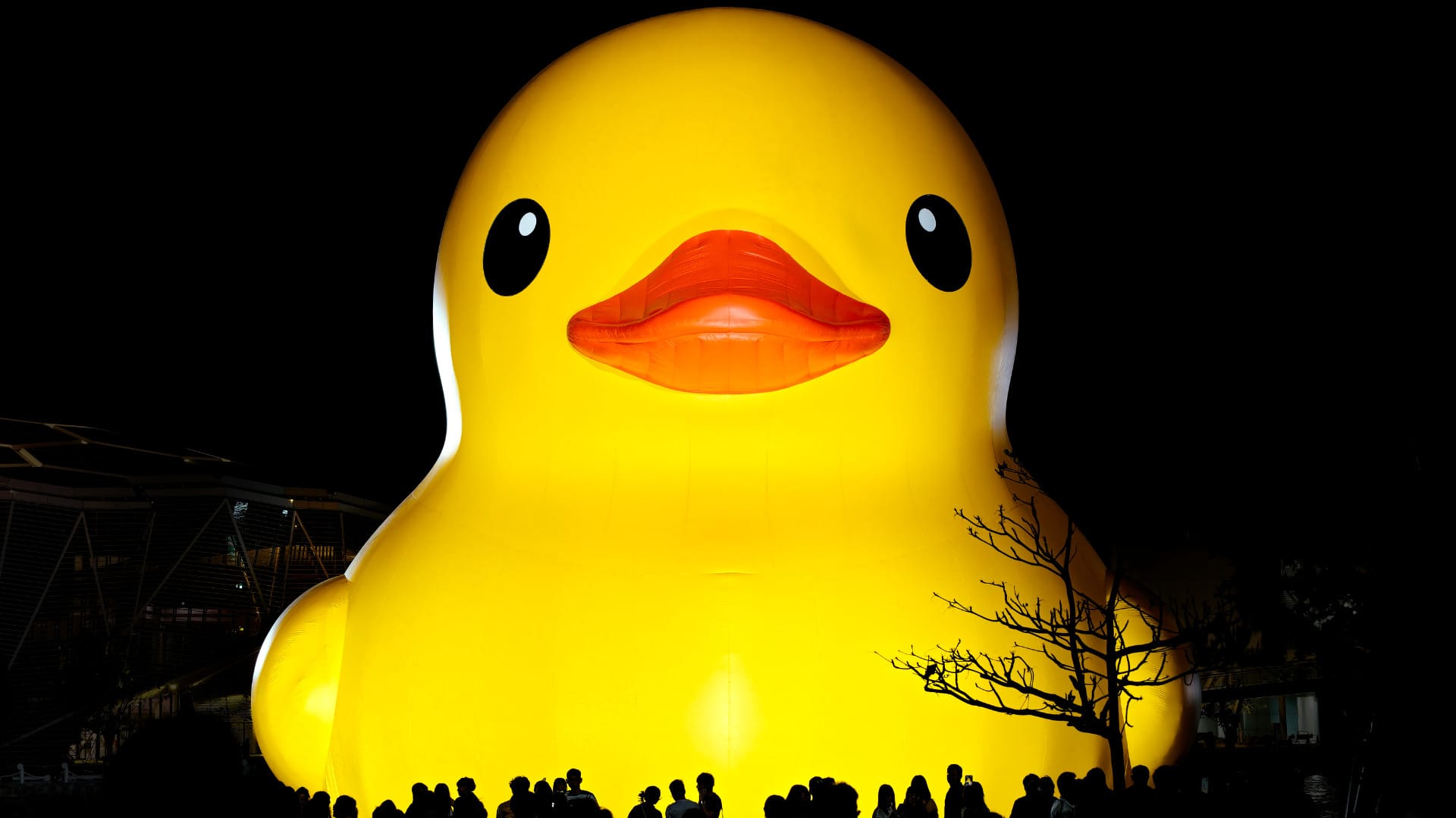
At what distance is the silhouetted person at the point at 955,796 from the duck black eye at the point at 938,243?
8.61ft

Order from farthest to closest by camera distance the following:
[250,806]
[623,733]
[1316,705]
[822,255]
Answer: [1316,705] → [822,255] → [623,733] → [250,806]

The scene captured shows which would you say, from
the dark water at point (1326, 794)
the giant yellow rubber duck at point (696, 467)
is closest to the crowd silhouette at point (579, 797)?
the giant yellow rubber duck at point (696, 467)

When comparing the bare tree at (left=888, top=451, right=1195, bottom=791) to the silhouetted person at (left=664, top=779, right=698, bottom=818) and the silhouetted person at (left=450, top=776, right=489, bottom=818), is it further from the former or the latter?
the silhouetted person at (left=450, top=776, right=489, bottom=818)

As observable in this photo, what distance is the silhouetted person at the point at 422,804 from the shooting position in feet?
17.6

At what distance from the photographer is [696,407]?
7.16 meters

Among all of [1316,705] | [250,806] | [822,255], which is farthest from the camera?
[1316,705]

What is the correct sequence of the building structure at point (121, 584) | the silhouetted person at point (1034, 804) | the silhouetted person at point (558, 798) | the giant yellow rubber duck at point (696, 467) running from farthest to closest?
the building structure at point (121, 584)
the giant yellow rubber duck at point (696, 467)
the silhouetted person at point (558, 798)
the silhouetted person at point (1034, 804)

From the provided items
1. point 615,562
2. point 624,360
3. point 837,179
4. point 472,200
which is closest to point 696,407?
point 624,360

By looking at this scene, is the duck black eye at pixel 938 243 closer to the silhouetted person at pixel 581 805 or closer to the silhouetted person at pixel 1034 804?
the silhouetted person at pixel 1034 804

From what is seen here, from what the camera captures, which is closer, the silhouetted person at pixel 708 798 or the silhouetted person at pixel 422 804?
the silhouetted person at pixel 422 804

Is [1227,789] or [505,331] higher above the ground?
[505,331]

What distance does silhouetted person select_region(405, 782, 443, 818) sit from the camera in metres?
5.37

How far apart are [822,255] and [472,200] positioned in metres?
2.14

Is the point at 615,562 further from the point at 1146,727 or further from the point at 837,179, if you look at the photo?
the point at 1146,727
